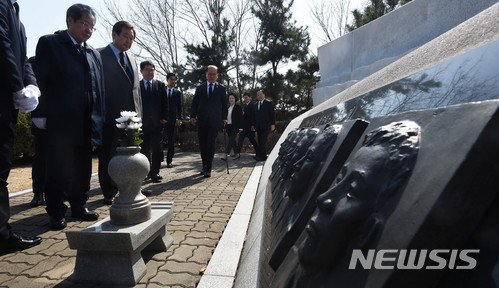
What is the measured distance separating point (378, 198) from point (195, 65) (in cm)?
1920

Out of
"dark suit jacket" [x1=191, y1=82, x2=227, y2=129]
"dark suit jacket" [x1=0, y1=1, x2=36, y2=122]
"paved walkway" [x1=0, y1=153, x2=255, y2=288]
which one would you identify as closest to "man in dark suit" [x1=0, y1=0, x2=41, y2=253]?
"dark suit jacket" [x1=0, y1=1, x2=36, y2=122]

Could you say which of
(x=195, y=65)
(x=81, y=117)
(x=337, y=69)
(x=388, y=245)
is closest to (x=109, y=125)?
(x=81, y=117)

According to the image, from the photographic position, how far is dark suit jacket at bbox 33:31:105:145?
2836 millimetres

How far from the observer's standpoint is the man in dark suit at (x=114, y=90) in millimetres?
3711

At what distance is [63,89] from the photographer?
9.51ft

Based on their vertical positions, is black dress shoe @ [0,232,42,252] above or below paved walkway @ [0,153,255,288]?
above

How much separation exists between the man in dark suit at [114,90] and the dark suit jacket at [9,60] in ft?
4.57

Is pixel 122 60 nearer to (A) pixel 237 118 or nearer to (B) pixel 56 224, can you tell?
(B) pixel 56 224

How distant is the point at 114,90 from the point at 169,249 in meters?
2.41

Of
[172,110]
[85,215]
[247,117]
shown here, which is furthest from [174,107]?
[85,215]

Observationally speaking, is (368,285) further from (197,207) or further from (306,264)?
(197,207)

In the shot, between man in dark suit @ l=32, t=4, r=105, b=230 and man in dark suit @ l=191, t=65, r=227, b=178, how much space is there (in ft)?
8.87

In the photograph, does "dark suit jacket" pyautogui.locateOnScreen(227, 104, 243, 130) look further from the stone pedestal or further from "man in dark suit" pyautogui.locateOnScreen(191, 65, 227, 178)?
the stone pedestal

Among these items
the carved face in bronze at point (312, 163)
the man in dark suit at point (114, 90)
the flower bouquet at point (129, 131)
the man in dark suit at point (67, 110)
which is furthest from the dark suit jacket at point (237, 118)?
the carved face in bronze at point (312, 163)
